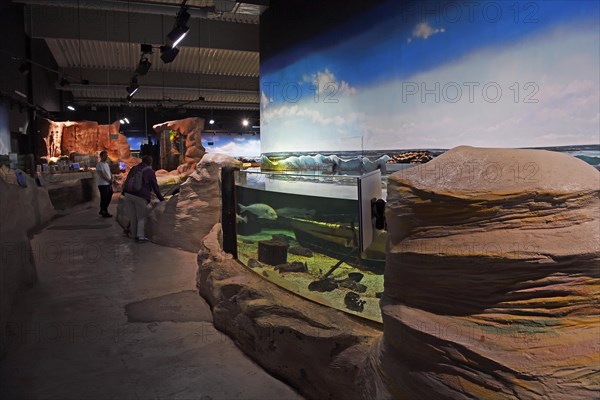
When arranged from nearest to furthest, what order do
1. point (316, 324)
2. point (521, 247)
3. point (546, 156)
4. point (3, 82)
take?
point (521, 247), point (546, 156), point (316, 324), point (3, 82)

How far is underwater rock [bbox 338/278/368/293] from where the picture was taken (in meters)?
2.85

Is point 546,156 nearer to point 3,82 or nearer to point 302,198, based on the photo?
point 302,198

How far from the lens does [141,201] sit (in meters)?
7.00

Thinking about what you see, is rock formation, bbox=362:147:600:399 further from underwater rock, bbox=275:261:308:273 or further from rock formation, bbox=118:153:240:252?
rock formation, bbox=118:153:240:252

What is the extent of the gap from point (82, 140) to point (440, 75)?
55.9 ft

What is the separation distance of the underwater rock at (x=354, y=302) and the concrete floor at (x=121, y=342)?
0.67m

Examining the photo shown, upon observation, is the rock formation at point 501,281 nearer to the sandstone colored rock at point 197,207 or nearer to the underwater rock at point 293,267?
the underwater rock at point 293,267

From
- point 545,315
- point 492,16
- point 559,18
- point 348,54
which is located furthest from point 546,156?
point 348,54

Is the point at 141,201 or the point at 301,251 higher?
the point at 141,201

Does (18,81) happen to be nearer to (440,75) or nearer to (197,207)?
(197,207)

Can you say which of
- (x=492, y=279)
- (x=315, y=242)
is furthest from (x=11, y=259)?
(x=492, y=279)

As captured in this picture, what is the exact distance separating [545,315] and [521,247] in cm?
25

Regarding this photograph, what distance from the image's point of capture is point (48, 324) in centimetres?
358

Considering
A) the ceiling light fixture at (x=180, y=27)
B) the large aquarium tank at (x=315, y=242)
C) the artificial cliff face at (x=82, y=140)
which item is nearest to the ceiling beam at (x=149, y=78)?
the artificial cliff face at (x=82, y=140)
